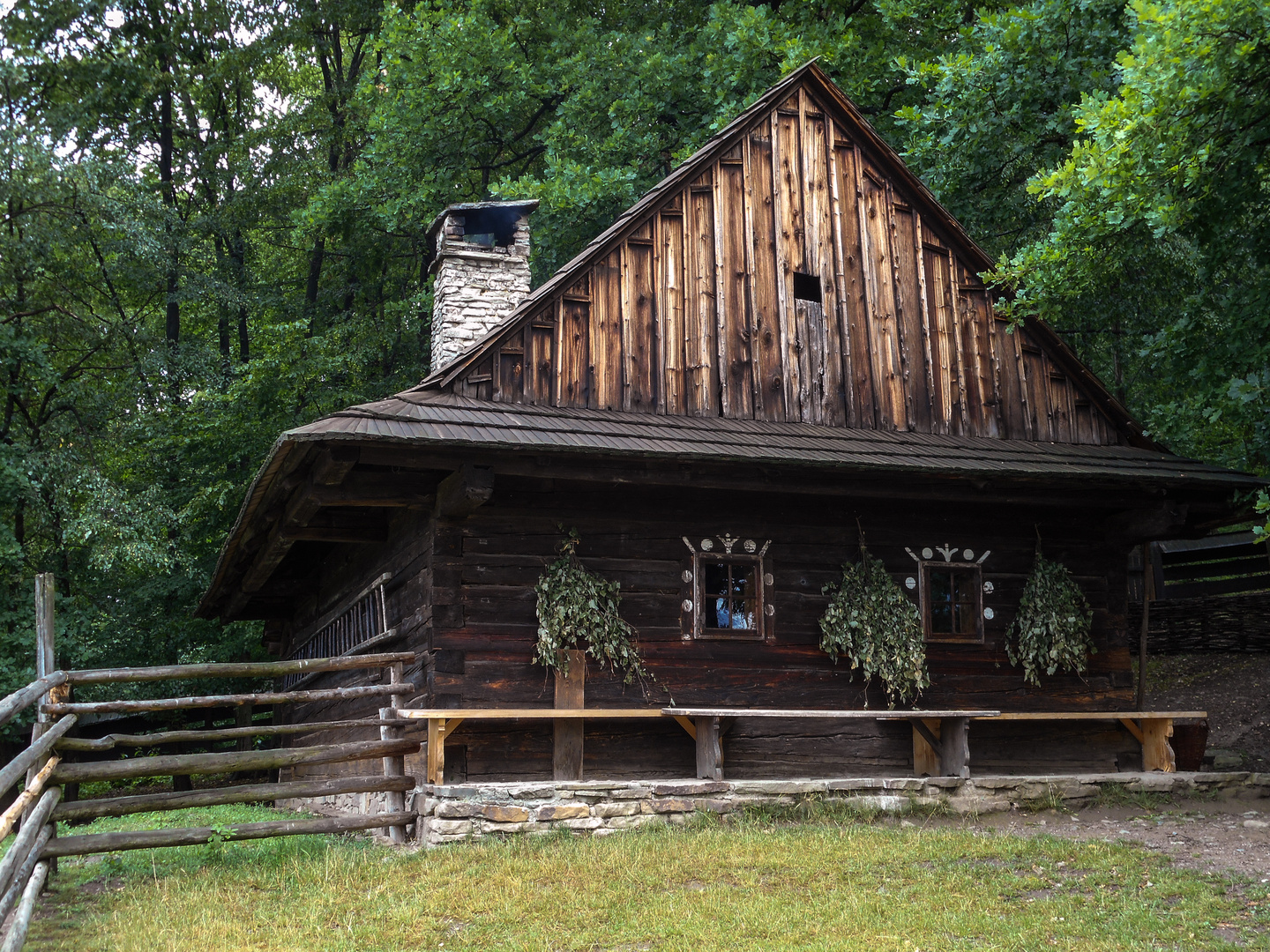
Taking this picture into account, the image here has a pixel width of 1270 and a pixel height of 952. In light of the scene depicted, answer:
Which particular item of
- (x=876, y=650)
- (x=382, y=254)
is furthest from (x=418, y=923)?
(x=382, y=254)

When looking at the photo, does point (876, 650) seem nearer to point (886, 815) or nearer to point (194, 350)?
point (886, 815)

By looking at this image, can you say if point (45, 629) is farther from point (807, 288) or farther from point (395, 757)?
point (807, 288)

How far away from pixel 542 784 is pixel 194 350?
15.8m

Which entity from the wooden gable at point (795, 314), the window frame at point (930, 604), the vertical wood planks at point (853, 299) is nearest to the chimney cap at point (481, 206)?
the wooden gable at point (795, 314)

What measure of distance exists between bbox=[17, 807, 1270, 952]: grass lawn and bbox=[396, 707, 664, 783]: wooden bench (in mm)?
866

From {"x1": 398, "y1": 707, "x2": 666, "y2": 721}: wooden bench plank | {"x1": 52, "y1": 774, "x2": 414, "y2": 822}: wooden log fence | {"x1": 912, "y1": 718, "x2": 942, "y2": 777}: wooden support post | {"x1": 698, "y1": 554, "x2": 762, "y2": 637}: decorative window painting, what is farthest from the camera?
{"x1": 698, "y1": 554, "x2": 762, "y2": 637}: decorative window painting

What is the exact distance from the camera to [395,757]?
9.21m

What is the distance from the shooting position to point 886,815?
379 inches

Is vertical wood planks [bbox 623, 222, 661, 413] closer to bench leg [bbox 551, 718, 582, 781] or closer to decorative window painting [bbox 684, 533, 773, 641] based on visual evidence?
decorative window painting [bbox 684, 533, 773, 641]

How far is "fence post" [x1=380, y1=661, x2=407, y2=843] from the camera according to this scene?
9008 millimetres

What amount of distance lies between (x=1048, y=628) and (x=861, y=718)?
2.15m

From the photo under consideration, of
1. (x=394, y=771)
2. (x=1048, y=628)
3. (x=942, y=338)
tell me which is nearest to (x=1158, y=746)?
(x=1048, y=628)

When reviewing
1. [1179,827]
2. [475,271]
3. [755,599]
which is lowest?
[1179,827]

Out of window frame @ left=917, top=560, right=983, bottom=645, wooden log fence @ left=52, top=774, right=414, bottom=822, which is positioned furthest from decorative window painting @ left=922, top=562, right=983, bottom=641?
wooden log fence @ left=52, top=774, right=414, bottom=822
